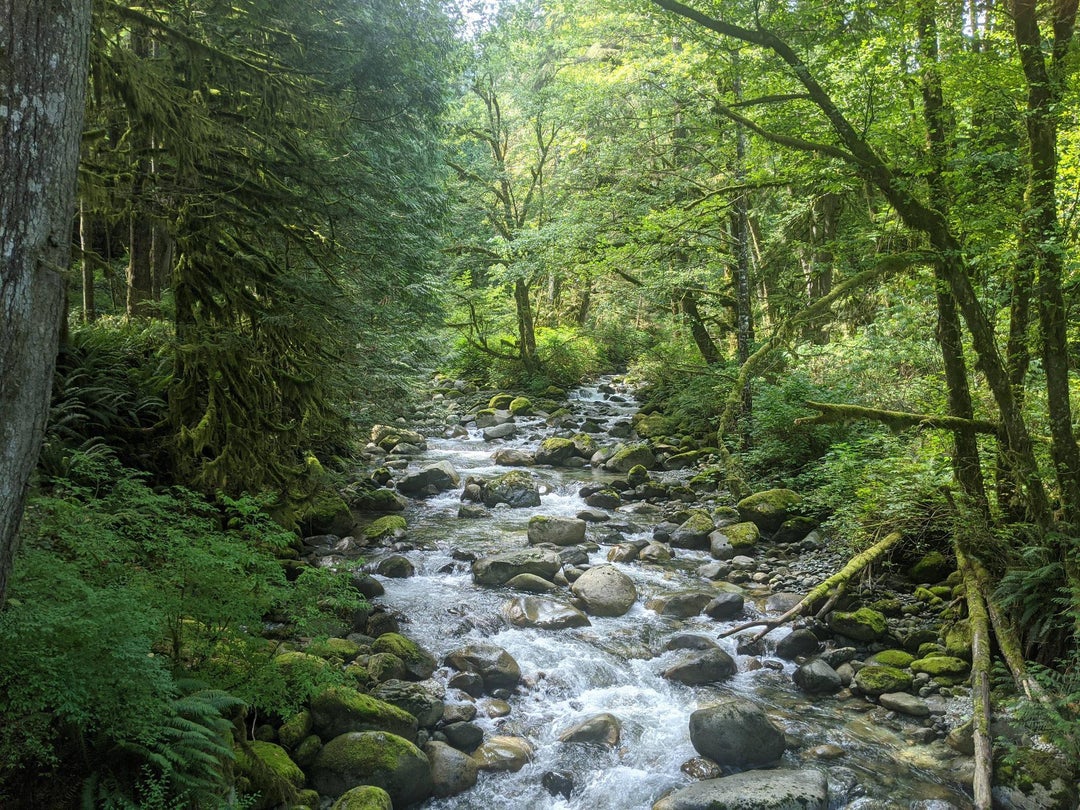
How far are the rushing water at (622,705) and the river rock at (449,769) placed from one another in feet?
0.23

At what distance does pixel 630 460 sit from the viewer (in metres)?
14.3

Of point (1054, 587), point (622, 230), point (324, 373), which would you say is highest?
point (622, 230)

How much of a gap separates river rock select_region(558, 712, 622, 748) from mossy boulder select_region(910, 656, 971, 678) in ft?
9.48

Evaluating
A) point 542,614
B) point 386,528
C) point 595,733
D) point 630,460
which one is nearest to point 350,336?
point 386,528

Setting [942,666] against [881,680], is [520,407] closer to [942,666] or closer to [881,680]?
[881,680]

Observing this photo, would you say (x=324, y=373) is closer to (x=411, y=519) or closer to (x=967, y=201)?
(x=411, y=519)

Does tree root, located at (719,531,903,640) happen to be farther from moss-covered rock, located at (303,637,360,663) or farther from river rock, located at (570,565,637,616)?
moss-covered rock, located at (303,637,360,663)

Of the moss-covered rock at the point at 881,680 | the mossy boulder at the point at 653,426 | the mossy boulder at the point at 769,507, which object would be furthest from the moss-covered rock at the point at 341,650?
the mossy boulder at the point at 653,426

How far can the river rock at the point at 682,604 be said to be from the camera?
7.79m

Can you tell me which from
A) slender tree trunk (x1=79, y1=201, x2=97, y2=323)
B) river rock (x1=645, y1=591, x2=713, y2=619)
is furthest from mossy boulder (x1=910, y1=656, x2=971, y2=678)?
slender tree trunk (x1=79, y1=201, x2=97, y2=323)

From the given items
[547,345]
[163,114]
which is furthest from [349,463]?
[547,345]

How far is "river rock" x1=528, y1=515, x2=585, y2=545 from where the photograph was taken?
32.2 ft

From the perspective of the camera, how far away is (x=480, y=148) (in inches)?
796

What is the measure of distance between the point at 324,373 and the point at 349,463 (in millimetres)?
2879
